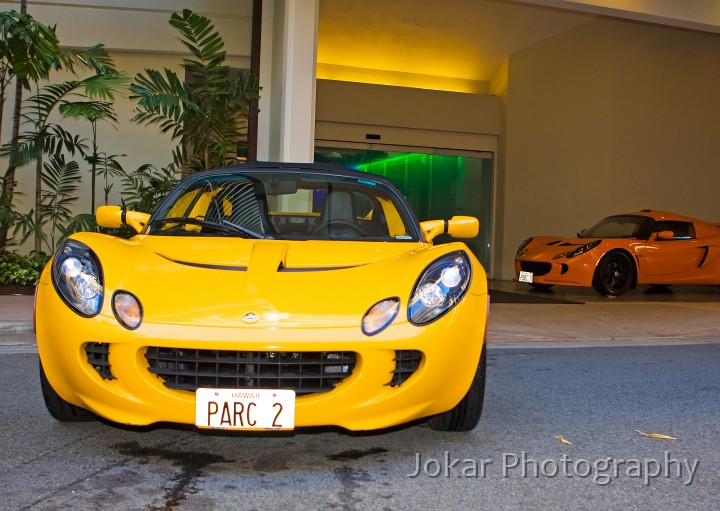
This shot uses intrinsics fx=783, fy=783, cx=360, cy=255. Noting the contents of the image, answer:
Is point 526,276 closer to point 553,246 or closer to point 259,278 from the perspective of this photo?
point 553,246

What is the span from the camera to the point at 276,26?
11.4 metres

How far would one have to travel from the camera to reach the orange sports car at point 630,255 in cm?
1154

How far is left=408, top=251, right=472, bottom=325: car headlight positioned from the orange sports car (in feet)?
27.4

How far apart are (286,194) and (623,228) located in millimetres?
9339

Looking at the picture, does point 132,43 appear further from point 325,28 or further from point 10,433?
point 10,433

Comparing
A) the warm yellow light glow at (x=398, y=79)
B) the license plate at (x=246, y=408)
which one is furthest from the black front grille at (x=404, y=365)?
the warm yellow light glow at (x=398, y=79)

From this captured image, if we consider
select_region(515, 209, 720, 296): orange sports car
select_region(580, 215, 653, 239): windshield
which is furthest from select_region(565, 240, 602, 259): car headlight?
select_region(580, 215, 653, 239): windshield

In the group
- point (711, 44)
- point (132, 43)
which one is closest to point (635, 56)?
point (711, 44)

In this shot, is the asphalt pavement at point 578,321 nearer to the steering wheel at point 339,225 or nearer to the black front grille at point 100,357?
the steering wheel at point 339,225

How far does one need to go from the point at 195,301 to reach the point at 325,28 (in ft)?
46.1

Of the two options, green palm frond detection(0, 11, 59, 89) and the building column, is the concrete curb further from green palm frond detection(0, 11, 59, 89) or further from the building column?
the building column

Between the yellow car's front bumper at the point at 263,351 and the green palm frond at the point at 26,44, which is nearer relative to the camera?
the yellow car's front bumper at the point at 263,351

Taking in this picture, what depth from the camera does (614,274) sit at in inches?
468

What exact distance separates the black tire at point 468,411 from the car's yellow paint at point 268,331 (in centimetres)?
23
